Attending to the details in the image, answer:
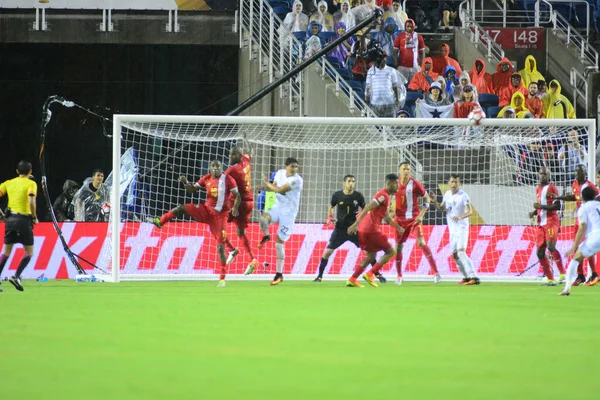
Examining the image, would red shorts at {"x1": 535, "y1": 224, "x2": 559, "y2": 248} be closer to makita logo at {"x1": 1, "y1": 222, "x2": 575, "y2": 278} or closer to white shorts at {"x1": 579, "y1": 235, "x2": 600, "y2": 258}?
makita logo at {"x1": 1, "y1": 222, "x2": 575, "y2": 278}

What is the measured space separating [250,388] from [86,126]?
20879mm

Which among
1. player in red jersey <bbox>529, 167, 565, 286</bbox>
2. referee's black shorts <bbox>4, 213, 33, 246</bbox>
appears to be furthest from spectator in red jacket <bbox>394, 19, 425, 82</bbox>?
referee's black shorts <bbox>4, 213, 33, 246</bbox>

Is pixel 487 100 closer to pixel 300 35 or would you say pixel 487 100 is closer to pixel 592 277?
pixel 300 35

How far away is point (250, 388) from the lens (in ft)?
18.5

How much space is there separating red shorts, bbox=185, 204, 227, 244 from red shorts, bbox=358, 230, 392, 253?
2184 millimetres

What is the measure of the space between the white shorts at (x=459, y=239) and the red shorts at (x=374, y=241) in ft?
8.18

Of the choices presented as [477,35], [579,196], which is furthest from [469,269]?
[477,35]

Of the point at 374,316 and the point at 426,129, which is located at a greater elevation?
the point at 426,129

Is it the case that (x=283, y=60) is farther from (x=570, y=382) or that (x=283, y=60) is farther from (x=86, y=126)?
(x=570, y=382)

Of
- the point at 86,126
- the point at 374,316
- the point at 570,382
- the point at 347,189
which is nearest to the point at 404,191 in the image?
the point at 347,189

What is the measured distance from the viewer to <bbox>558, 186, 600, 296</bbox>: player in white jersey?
13766 mm

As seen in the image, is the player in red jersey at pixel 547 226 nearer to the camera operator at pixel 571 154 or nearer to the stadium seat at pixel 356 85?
the camera operator at pixel 571 154

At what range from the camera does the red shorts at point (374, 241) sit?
1579 cm

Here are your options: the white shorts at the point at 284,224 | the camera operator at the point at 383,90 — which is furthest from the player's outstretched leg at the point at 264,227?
the camera operator at the point at 383,90
